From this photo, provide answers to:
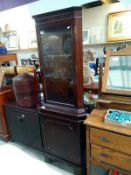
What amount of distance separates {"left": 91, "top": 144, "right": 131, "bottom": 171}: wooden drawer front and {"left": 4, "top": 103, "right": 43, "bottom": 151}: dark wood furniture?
829mm

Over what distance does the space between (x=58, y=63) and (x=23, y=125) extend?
1.00 metres

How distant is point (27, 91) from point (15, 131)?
68cm

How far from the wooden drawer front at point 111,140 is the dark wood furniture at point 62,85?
0.24 meters

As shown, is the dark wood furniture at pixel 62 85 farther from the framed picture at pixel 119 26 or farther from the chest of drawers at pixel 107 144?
the framed picture at pixel 119 26

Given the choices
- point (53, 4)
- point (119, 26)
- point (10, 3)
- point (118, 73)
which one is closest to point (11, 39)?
point (10, 3)

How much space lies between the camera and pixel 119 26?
122 inches

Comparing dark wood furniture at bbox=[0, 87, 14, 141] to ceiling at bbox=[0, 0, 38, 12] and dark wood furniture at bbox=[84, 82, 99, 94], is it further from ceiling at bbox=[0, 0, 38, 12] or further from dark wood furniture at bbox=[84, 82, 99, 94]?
ceiling at bbox=[0, 0, 38, 12]

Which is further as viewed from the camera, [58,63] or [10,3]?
[10,3]

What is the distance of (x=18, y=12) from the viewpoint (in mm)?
4164

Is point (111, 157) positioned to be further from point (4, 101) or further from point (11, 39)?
point (11, 39)

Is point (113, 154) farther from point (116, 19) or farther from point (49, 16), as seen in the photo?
point (116, 19)

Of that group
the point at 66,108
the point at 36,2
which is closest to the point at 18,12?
the point at 36,2

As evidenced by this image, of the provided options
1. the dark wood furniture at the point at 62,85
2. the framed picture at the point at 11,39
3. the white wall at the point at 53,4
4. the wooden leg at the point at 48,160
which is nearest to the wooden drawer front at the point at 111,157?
the dark wood furniture at the point at 62,85

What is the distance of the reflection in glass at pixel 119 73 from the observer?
1447mm
